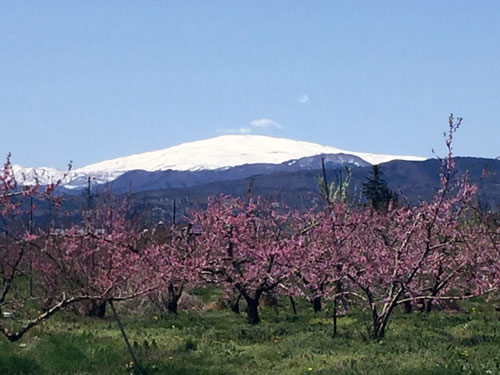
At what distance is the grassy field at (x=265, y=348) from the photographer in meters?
14.1

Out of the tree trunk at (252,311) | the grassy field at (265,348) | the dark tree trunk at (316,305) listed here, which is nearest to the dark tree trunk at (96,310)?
the grassy field at (265,348)

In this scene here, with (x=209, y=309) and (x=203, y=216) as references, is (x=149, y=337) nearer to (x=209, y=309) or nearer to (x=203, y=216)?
(x=203, y=216)

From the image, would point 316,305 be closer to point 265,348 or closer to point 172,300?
point 172,300

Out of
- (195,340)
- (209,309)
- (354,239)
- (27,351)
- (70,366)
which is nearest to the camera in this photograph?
(70,366)

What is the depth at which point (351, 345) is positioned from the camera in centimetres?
1734

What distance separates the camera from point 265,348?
1759cm

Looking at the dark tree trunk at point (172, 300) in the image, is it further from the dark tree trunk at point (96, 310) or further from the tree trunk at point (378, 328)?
the tree trunk at point (378, 328)

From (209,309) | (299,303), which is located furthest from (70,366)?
(299,303)

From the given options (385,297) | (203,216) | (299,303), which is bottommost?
(299,303)

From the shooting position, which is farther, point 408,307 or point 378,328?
point 408,307

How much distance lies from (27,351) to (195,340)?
4.74m

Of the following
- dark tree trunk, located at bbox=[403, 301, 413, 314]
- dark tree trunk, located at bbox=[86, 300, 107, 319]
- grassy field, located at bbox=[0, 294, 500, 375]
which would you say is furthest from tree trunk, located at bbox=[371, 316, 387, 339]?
dark tree trunk, located at bbox=[86, 300, 107, 319]

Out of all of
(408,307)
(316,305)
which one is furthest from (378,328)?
(316,305)

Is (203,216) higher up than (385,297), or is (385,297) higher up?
(203,216)
